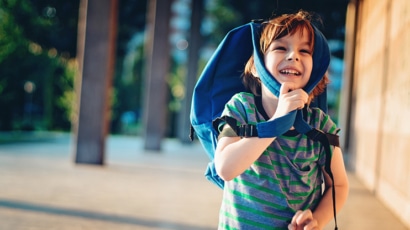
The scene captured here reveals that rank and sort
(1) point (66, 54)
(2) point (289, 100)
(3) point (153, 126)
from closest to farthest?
(2) point (289, 100)
(3) point (153, 126)
(1) point (66, 54)

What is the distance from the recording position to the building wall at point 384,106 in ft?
18.1

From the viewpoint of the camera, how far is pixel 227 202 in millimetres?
1529

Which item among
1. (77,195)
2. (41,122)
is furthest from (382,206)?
(41,122)

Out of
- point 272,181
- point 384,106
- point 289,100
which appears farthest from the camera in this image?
point 384,106

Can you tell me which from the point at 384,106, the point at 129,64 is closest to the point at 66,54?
the point at 129,64

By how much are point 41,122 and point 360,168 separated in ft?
54.5

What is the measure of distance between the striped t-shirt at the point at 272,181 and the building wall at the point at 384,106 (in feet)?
13.3

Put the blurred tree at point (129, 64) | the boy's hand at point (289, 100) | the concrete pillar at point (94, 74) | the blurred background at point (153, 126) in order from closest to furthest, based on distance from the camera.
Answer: the boy's hand at point (289, 100)
the blurred background at point (153, 126)
the concrete pillar at point (94, 74)
the blurred tree at point (129, 64)

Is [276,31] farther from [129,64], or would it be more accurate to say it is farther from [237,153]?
[129,64]

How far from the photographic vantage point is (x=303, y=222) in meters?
1.40

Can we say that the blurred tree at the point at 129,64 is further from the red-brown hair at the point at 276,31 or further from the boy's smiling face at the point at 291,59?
the boy's smiling face at the point at 291,59

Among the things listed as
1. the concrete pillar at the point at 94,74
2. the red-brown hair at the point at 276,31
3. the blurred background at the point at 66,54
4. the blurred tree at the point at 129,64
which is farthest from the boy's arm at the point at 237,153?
the blurred tree at the point at 129,64

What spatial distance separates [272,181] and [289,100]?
0.26 m

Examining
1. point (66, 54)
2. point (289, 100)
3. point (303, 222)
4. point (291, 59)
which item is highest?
point (66, 54)
